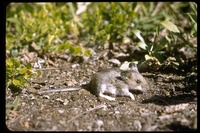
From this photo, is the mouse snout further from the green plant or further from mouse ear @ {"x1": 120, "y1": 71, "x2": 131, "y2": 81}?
the green plant

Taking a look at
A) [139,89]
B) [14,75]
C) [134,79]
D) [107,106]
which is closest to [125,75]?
[134,79]

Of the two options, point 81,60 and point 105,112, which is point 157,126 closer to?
point 105,112

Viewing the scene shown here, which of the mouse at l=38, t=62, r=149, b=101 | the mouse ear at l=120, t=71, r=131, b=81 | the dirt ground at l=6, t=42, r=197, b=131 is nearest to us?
the dirt ground at l=6, t=42, r=197, b=131

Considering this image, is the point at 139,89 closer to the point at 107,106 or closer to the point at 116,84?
the point at 116,84

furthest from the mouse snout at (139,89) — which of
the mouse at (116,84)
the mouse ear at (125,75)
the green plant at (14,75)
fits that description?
the green plant at (14,75)

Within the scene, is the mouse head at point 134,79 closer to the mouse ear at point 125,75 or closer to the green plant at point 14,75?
the mouse ear at point 125,75

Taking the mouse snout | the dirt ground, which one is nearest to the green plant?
the dirt ground
